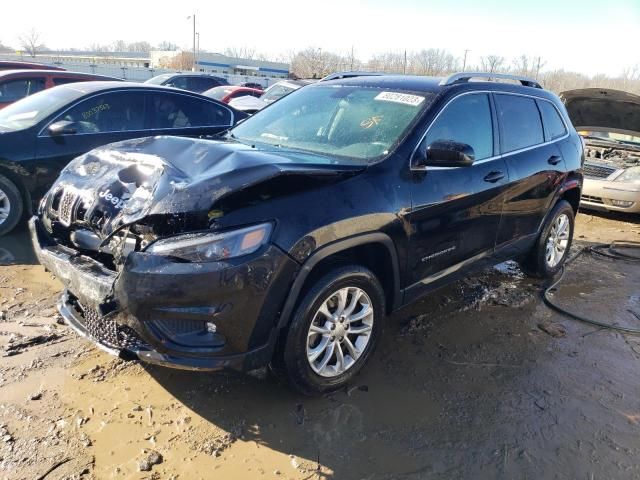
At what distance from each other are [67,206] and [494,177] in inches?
117

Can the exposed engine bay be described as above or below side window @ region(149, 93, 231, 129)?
below

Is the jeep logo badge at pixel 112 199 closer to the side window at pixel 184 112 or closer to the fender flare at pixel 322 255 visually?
the fender flare at pixel 322 255

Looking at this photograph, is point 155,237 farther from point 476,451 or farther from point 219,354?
point 476,451

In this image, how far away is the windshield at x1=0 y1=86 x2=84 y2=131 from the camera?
5523 mm

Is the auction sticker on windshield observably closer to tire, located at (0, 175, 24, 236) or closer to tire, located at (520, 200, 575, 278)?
tire, located at (520, 200, 575, 278)

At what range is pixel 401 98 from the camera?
365 cm

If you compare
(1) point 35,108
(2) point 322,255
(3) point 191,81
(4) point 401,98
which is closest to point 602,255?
(4) point 401,98

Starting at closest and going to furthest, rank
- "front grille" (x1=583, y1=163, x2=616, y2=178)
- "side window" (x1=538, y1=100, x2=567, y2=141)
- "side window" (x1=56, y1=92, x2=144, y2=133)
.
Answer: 1. "side window" (x1=538, y1=100, x2=567, y2=141)
2. "side window" (x1=56, y1=92, x2=144, y2=133)
3. "front grille" (x1=583, y1=163, x2=616, y2=178)

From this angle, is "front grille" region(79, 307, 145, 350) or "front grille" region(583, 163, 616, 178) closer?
"front grille" region(79, 307, 145, 350)

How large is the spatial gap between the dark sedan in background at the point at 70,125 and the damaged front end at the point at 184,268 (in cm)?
287

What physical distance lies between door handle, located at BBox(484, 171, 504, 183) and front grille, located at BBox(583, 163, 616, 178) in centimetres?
518

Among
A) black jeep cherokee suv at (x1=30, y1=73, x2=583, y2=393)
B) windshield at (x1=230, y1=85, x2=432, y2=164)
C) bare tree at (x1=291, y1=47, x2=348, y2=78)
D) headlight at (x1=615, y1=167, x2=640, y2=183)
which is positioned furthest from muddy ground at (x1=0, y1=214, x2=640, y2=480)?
bare tree at (x1=291, y1=47, x2=348, y2=78)

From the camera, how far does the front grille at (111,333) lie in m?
2.64

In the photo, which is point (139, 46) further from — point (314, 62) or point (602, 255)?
point (602, 255)
